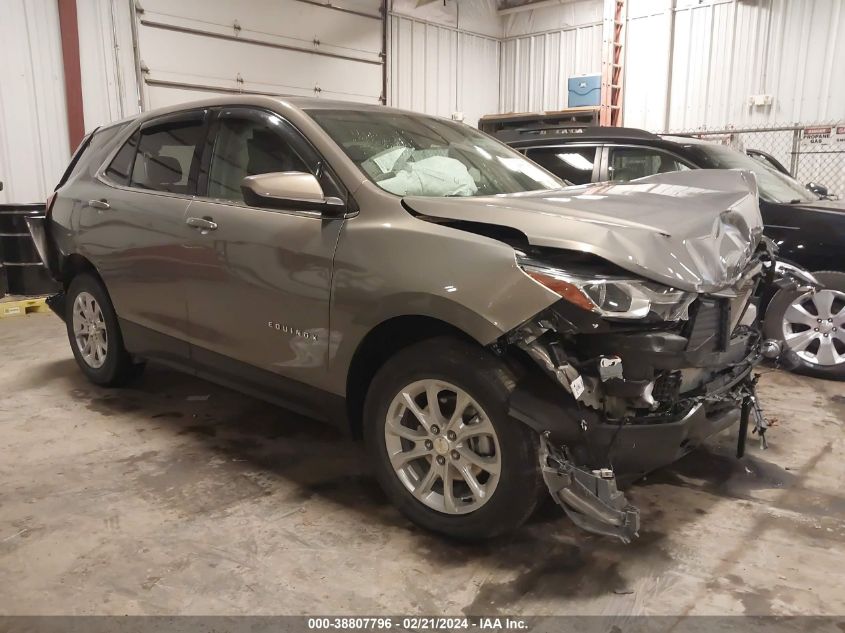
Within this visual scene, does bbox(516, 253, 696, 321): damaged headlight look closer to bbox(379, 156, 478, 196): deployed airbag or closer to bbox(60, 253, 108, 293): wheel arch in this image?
bbox(379, 156, 478, 196): deployed airbag

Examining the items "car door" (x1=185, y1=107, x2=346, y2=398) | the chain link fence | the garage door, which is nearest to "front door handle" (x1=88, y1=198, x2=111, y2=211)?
"car door" (x1=185, y1=107, x2=346, y2=398)

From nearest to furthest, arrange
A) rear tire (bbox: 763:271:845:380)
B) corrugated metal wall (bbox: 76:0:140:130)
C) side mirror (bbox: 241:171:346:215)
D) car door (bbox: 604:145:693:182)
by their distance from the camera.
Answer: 1. side mirror (bbox: 241:171:346:215)
2. rear tire (bbox: 763:271:845:380)
3. car door (bbox: 604:145:693:182)
4. corrugated metal wall (bbox: 76:0:140:130)

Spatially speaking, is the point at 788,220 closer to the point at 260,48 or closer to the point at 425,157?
the point at 425,157

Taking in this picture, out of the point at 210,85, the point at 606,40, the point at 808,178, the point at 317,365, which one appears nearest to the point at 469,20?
the point at 606,40

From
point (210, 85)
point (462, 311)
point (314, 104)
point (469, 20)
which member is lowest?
point (462, 311)

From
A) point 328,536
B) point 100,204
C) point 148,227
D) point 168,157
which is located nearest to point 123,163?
point 100,204

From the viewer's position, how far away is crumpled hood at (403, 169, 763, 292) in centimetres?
197

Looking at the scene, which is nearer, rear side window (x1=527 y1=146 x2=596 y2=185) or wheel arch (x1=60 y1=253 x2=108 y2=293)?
wheel arch (x1=60 y1=253 x2=108 y2=293)

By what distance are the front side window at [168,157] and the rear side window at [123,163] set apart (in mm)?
48

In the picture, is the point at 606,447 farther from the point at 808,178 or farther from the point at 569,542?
the point at 808,178

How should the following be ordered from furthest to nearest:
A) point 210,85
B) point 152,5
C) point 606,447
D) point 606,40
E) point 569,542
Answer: point 606,40, point 210,85, point 152,5, point 569,542, point 606,447

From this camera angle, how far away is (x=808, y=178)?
29.8 ft

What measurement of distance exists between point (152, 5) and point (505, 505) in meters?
8.12

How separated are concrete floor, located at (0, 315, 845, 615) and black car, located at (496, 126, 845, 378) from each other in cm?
112
